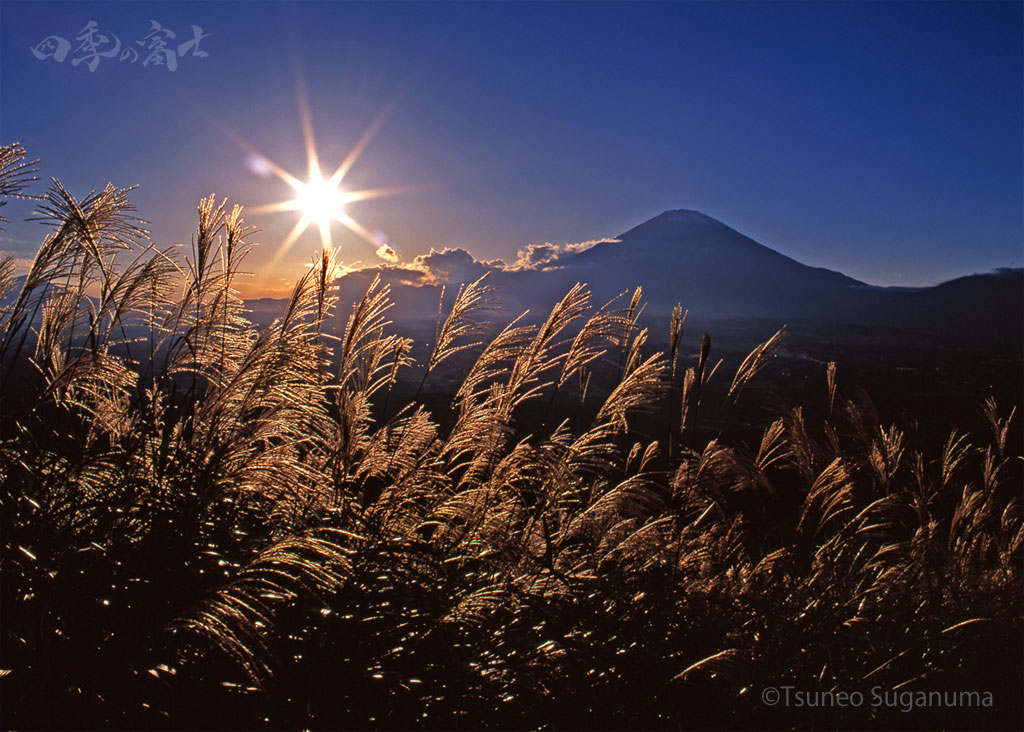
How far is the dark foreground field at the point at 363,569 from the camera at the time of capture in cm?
160

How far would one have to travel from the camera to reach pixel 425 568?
2229 millimetres

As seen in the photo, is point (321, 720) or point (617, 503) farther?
point (617, 503)

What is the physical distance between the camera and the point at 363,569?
203 centimetres

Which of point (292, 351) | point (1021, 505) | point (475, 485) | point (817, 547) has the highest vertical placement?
point (292, 351)

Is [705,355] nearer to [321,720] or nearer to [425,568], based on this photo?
[425,568]

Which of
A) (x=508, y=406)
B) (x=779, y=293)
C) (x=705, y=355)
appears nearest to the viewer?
(x=508, y=406)

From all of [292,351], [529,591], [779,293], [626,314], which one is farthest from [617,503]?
[779,293]

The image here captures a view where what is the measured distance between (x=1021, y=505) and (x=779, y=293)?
15136 centimetres

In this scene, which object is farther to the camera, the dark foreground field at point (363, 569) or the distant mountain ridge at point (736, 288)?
the distant mountain ridge at point (736, 288)

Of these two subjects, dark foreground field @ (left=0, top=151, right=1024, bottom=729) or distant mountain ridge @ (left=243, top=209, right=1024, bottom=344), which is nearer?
dark foreground field @ (left=0, top=151, right=1024, bottom=729)

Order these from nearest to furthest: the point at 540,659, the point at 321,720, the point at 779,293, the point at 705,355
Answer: the point at 321,720 → the point at 540,659 → the point at 705,355 → the point at 779,293

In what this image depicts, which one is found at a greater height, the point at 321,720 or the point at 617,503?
the point at 617,503

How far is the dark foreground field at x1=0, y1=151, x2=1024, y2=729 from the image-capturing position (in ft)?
5.25

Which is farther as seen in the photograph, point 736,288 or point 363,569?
point 736,288
